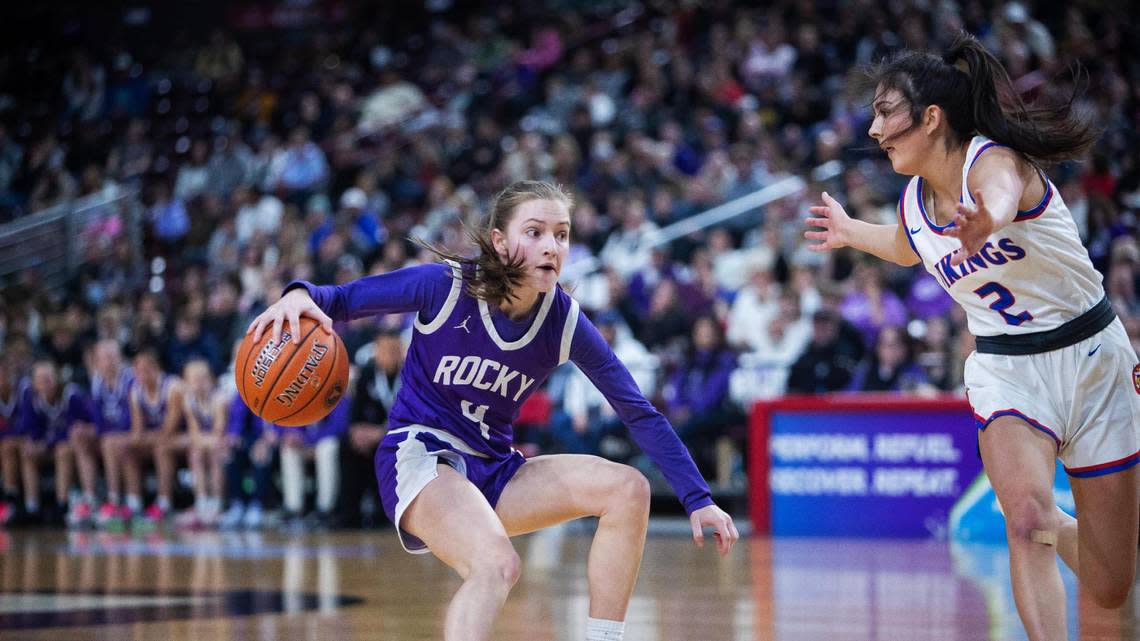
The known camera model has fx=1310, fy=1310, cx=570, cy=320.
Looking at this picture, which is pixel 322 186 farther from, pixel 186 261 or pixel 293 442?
pixel 293 442

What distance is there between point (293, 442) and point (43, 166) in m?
8.39

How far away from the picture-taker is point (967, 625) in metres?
4.88

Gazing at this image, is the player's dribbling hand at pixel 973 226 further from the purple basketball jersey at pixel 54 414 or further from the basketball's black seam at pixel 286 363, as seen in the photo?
the purple basketball jersey at pixel 54 414

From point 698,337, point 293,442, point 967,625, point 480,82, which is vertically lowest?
point 967,625

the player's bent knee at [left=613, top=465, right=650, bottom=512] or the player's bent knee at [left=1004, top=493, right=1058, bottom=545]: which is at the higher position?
the player's bent knee at [left=613, top=465, right=650, bottom=512]

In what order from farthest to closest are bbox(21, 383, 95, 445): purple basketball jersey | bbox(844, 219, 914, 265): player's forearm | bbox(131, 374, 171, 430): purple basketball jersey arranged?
bbox(21, 383, 95, 445): purple basketball jersey → bbox(131, 374, 171, 430): purple basketball jersey → bbox(844, 219, 914, 265): player's forearm

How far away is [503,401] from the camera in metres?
3.76

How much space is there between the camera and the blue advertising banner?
9.06 metres

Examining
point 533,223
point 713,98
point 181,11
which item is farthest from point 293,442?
point 181,11

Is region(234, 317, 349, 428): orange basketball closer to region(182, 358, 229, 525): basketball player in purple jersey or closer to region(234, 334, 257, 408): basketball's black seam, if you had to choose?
region(234, 334, 257, 408): basketball's black seam

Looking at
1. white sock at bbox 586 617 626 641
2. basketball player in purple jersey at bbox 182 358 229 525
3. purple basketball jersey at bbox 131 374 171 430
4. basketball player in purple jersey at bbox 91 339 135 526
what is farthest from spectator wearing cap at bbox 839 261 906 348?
white sock at bbox 586 617 626 641

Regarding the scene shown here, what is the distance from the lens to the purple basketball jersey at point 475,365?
3.68m

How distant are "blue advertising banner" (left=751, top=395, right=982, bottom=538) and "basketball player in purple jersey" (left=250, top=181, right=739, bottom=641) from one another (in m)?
5.75

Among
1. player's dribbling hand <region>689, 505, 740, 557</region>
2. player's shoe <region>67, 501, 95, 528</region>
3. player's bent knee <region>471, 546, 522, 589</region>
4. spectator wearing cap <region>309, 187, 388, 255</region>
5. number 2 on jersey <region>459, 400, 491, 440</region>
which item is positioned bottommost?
player's shoe <region>67, 501, 95, 528</region>
